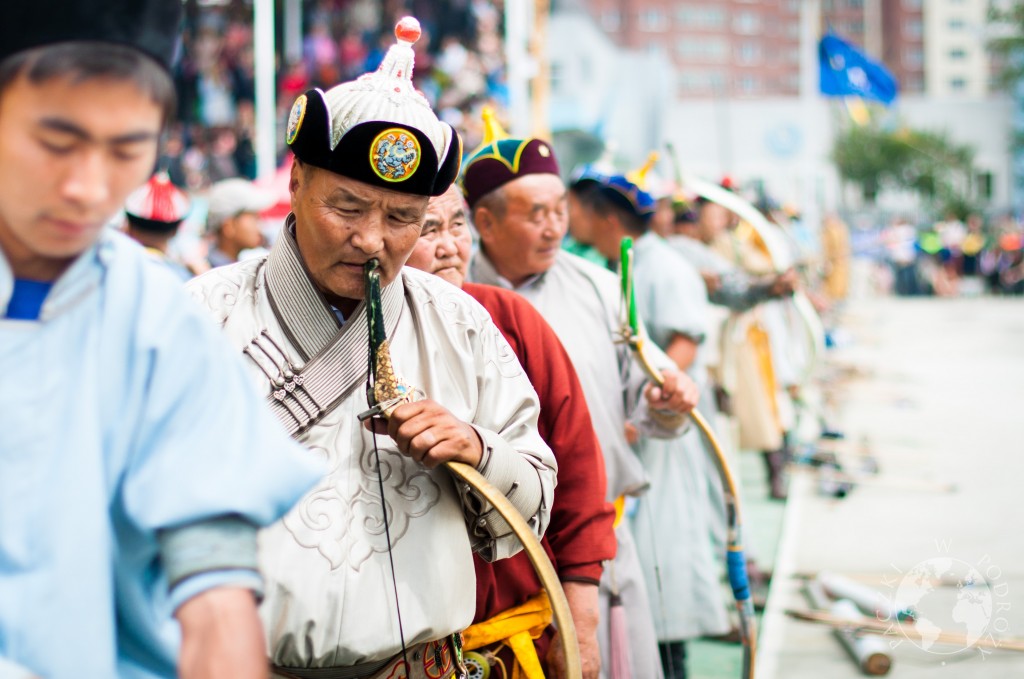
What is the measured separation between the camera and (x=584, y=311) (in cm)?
339

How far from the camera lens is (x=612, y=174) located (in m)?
4.98

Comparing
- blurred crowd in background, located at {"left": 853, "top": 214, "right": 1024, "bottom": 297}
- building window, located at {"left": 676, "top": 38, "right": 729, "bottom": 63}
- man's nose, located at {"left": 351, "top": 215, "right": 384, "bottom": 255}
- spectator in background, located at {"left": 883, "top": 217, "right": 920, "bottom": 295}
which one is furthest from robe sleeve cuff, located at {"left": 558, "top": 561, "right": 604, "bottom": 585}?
building window, located at {"left": 676, "top": 38, "right": 729, "bottom": 63}

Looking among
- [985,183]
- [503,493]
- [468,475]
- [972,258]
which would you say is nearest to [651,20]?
[985,183]

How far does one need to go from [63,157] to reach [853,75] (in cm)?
1184

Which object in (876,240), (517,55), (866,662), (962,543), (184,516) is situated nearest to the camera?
(184,516)

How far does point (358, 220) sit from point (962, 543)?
218 inches

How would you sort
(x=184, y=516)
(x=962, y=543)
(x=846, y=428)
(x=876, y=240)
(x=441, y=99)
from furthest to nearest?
(x=876, y=240)
(x=441, y=99)
(x=846, y=428)
(x=962, y=543)
(x=184, y=516)

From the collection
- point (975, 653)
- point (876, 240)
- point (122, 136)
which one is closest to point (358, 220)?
point (122, 136)

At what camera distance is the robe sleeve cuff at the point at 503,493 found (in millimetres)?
2002

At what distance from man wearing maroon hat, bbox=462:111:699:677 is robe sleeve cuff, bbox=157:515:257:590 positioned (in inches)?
78.4

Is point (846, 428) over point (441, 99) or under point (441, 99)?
under

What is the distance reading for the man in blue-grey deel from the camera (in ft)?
4.10

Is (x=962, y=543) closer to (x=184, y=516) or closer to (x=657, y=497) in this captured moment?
(x=657, y=497)

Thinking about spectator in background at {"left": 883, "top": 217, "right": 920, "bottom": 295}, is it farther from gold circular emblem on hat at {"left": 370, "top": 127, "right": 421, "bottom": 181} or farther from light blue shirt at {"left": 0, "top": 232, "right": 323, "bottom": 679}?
light blue shirt at {"left": 0, "top": 232, "right": 323, "bottom": 679}
